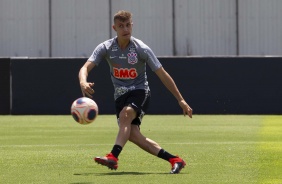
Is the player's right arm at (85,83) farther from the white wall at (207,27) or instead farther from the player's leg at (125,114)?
the white wall at (207,27)

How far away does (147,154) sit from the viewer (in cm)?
1544

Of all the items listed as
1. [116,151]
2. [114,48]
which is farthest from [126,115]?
[114,48]

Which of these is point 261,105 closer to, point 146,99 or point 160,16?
point 160,16

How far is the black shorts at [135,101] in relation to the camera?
491 inches

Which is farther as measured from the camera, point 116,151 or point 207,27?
point 207,27

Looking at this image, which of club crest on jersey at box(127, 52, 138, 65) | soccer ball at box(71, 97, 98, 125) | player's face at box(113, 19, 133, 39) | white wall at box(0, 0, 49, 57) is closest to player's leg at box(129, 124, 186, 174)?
soccer ball at box(71, 97, 98, 125)

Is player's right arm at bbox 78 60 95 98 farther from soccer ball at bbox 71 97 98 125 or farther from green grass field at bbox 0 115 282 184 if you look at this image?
green grass field at bbox 0 115 282 184

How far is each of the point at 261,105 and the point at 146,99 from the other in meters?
17.5

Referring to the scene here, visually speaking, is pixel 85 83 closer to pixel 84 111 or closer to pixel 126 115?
pixel 84 111

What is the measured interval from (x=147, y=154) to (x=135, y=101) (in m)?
3.08

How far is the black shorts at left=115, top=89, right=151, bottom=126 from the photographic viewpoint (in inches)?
491

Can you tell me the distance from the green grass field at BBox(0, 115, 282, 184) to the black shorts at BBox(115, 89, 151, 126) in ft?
2.48

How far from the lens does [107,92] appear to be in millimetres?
30250

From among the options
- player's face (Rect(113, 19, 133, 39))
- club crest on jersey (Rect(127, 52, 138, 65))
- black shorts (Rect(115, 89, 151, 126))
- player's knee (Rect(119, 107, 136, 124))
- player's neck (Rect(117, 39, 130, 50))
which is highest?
player's face (Rect(113, 19, 133, 39))
